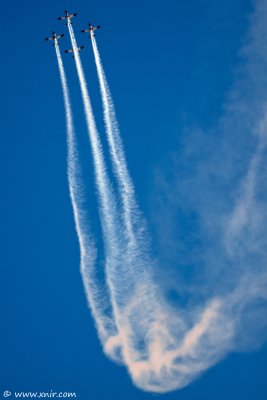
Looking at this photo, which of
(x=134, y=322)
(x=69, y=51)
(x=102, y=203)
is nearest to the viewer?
(x=102, y=203)

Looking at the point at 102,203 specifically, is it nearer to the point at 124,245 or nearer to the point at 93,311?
the point at 124,245

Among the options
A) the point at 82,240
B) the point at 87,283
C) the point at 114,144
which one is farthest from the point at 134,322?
the point at 114,144

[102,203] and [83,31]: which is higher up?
[83,31]

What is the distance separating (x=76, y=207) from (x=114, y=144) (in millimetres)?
5263

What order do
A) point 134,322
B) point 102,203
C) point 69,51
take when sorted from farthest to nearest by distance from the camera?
1. point 69,51
2. point 134,322
3. point 102,203

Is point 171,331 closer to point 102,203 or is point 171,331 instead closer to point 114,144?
point 102,203

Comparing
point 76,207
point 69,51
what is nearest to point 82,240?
point 76,207

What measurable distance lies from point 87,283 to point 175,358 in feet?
31.7

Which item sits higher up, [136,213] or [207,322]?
[136,213]

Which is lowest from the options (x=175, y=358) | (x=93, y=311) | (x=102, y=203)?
(x=175, y=358)

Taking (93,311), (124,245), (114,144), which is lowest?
(93,311)

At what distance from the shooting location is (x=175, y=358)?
38000 millimetres

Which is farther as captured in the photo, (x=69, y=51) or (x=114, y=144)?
(x=69, y=51)

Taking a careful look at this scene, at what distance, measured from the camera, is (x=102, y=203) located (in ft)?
110
